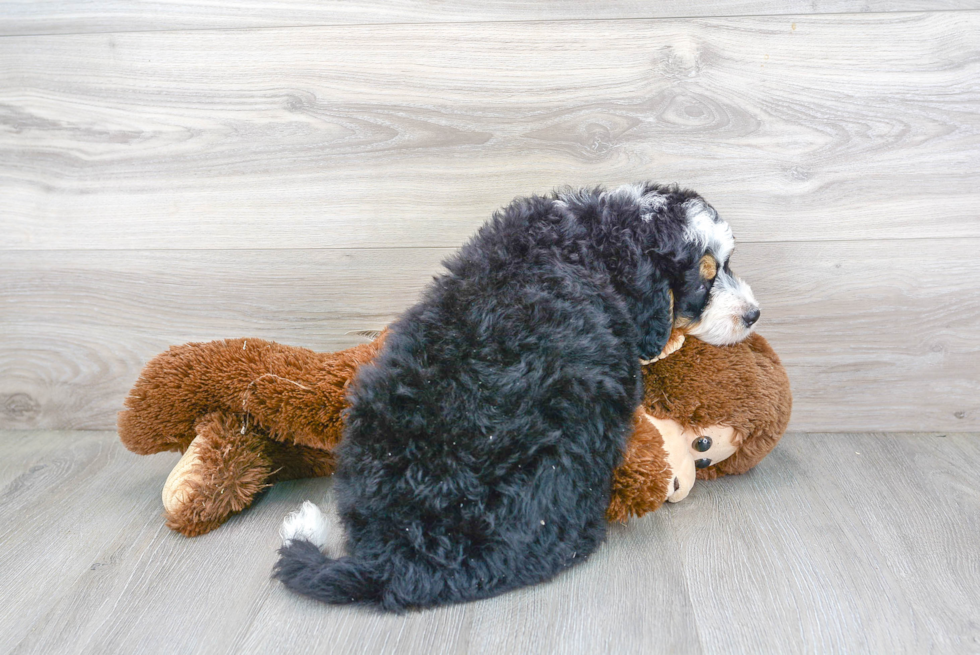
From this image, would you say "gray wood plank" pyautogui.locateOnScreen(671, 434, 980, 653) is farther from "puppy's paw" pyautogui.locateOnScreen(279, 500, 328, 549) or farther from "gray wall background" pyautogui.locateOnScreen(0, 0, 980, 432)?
"puppy's paw" pyautogui.locateOnScreen(279, 500, 328, 549)

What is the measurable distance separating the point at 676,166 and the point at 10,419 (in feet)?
4.38

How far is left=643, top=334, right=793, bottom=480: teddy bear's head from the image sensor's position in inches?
41.4

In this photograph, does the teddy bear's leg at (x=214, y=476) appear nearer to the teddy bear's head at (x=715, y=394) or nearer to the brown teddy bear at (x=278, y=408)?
the brown teddy bear at (x=278, y=408)

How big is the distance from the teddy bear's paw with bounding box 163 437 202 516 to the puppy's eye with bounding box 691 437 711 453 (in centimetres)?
72

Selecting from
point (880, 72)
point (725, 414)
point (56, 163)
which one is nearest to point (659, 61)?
point (880, 72)

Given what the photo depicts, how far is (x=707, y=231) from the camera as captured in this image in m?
0.95

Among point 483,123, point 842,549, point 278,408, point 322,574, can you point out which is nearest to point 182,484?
point 278,408

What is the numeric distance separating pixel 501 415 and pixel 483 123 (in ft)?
1.83

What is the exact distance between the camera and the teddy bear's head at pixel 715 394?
3.45 ft

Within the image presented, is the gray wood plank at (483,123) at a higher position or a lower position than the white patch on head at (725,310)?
higher

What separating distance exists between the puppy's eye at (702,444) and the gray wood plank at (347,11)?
0.66 metres

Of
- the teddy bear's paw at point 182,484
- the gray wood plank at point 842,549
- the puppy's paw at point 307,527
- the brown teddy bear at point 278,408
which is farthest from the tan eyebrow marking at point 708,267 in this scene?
the teddy bear's paw at point 182,484

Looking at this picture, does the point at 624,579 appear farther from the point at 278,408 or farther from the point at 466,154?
the point at 466,154

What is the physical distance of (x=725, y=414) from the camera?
1061 mm
